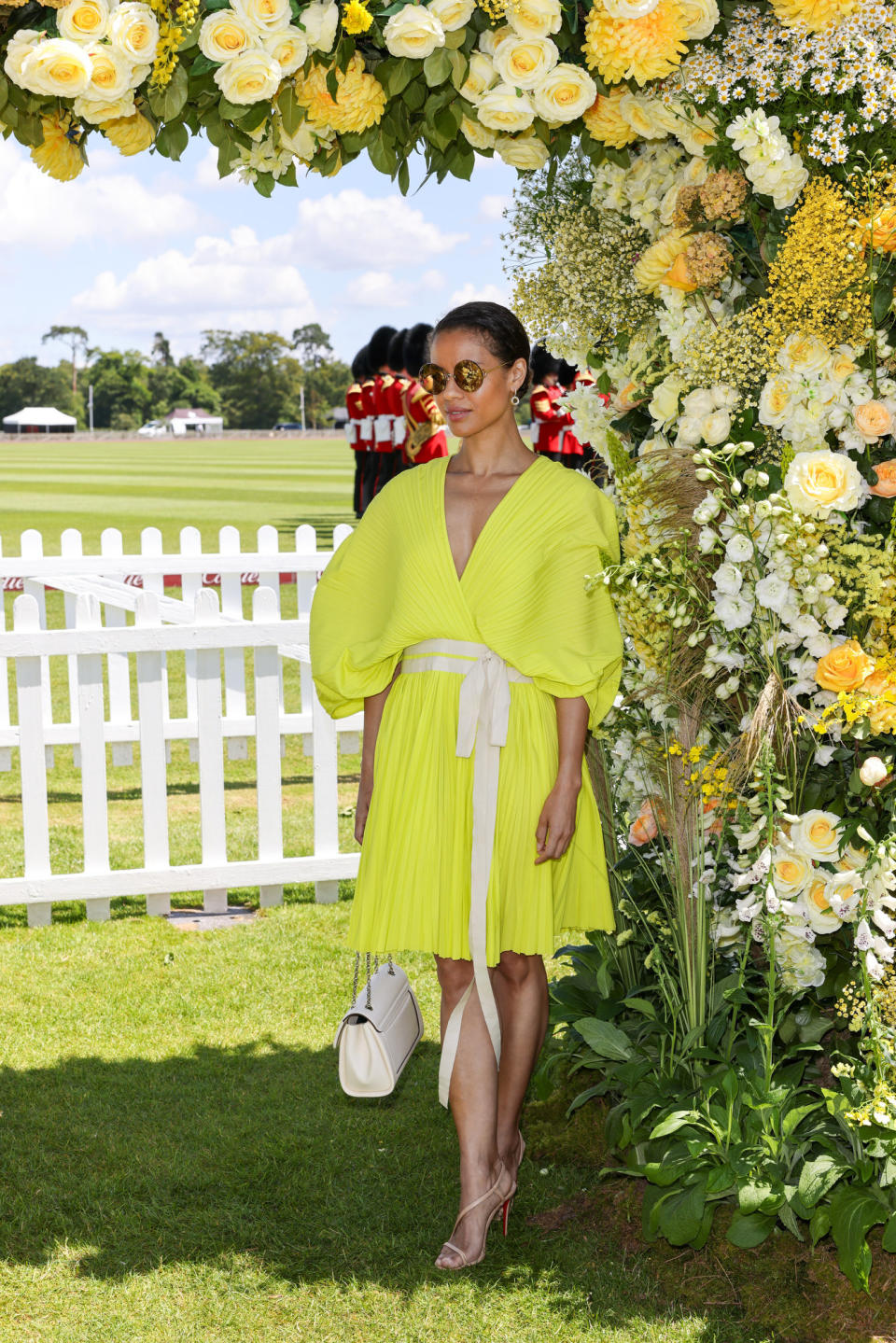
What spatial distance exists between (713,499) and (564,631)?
411mm

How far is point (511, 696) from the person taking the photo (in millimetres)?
3086

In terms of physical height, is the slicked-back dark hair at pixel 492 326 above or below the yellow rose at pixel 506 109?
below

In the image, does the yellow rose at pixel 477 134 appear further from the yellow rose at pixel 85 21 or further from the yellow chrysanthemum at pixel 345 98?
the yellow rose at pixel 85 21

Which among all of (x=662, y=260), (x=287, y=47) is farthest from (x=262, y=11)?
(x=662, y=260)

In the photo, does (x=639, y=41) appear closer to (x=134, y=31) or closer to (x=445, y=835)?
(x=134, y=31)

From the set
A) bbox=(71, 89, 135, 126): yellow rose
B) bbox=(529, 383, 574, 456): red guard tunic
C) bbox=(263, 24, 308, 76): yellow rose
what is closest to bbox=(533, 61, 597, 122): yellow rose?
bbox=(263, 24, 308, 76): yellow rose

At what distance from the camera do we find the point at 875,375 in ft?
9.66

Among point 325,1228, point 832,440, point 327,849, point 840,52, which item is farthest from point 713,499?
point 327,849

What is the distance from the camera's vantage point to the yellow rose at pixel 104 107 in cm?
310

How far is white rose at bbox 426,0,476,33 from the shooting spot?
3.03 metres

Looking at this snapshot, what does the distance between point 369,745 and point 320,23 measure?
1569mm

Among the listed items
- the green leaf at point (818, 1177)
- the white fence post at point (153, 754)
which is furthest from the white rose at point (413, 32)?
the white fence post at point (153, 754)

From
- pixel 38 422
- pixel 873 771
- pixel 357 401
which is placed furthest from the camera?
pixel 38 422

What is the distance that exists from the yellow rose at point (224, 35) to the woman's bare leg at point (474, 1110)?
77.4 inches
